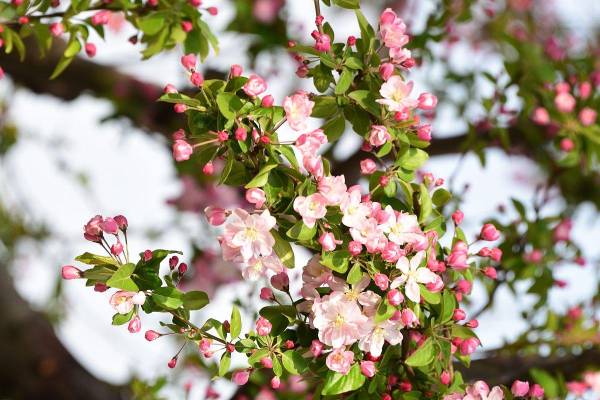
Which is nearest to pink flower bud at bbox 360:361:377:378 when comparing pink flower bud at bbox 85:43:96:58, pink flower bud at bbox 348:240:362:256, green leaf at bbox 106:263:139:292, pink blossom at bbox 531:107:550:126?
pink flower bud at bbox 348:240:362:256

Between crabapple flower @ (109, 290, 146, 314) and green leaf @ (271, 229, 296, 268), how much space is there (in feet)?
0.41

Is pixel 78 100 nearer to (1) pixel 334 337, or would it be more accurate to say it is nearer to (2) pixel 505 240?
(2) pixel 505 240

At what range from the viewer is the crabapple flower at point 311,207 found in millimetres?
683

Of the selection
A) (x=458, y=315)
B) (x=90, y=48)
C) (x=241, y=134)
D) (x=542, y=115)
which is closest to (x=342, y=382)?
(x=458, y=315)

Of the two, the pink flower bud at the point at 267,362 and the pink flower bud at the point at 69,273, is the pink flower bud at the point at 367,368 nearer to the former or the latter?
the pink flower bud at the point at 267,362

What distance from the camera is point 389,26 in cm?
79

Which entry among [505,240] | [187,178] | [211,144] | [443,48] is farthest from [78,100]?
[211,144]

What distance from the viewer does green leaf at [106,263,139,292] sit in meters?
0.69

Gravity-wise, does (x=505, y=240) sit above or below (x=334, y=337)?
below

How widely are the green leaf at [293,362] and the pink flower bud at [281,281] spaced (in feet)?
0.22

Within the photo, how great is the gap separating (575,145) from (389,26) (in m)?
0.63

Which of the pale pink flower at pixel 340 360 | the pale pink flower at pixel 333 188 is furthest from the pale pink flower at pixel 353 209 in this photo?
the pale pink flower at pixel 340 360

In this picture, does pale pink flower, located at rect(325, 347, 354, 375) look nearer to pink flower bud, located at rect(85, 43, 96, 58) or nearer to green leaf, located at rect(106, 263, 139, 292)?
green leaf, located at rect(106, 263, 139, 292)

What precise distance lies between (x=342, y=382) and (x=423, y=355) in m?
0.08
